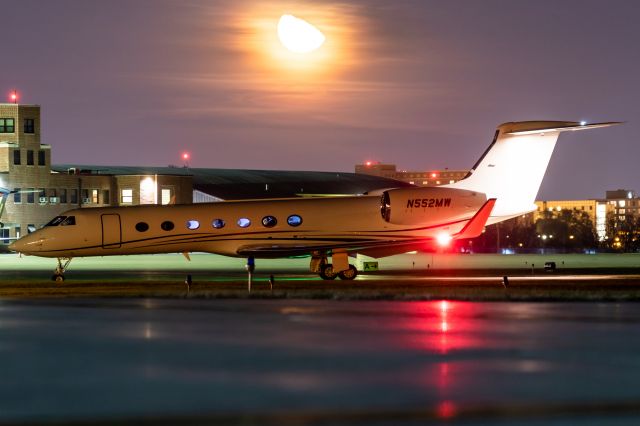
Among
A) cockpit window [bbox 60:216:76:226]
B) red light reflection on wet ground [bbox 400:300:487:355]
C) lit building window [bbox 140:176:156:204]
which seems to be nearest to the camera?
red light reflection on wet ground [bbox 400:300:487:355]

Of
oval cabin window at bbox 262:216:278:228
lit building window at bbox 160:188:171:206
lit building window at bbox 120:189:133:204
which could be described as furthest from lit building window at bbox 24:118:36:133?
oval cabin window at bbox 262:216:278:228

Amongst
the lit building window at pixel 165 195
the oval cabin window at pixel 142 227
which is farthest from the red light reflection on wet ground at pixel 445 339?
the lit building window at pixel 165 195

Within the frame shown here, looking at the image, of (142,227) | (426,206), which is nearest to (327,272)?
(426,206)

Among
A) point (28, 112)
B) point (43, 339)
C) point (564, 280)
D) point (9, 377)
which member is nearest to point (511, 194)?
point (564, 280)

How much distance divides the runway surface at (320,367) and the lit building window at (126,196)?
260ft

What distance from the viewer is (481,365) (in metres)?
15.6

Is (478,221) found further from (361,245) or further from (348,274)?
(348,274)

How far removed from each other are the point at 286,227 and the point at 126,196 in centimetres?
6389

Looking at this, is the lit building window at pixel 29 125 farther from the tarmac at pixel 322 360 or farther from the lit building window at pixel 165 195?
the tarmac at pixel 322 360

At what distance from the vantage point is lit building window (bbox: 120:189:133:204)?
338 feet

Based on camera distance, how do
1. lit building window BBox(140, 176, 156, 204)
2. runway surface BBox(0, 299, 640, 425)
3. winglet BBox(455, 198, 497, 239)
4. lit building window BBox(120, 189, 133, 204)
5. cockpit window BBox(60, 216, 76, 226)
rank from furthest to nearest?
lit building window BBox(120, 189, 133, 204) < lit building window BBox(140, 176, 156, 204) < cockpit window BBox(60, 216, 76, 226) < winglet BBox(455, 198, 497, 239) < runway surface BBox(0, 299, 640, 425)

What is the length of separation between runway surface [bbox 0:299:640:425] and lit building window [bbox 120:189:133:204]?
7917 centimetres

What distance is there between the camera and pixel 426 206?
41562 millimetres

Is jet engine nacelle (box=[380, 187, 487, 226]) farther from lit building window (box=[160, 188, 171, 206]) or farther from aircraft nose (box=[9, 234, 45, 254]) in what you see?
lit building window (box=[160, 188, 171, 206])
